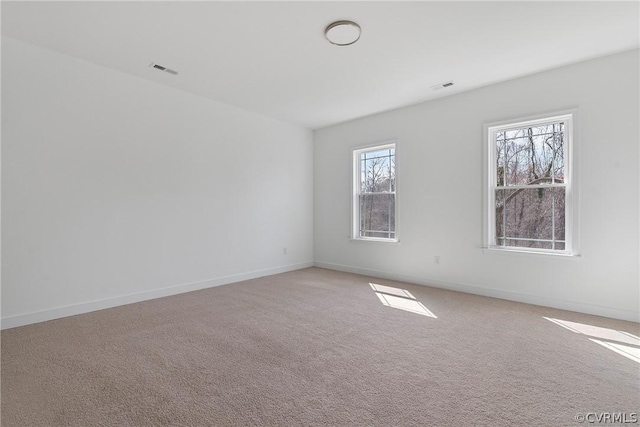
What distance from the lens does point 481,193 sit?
398 centimetres

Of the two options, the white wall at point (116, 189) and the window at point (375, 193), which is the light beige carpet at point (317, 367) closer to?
the white wall at point (116, 189)

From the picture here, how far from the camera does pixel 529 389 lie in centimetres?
189

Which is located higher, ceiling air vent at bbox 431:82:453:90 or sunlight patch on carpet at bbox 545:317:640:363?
ceiling air vent at bbox 431:82:453:90

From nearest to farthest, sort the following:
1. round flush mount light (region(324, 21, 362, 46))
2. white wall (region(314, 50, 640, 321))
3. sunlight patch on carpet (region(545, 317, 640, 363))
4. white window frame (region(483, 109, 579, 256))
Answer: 1. sunlight patch on carpet (region(545, 317, 640, 363))
2. round flush mount light (region(324, 21, 362, 46))
3. white wall (region(314, 50, 640, 321))
4. white window frame (region(483, 109, 579, 256))

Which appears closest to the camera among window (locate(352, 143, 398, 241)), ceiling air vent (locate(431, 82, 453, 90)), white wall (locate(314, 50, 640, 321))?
white wall (locate(314, 50, 640, 321))

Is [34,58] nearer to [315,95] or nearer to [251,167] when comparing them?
[251,167]

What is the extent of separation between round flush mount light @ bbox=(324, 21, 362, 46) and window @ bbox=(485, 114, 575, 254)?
2243 mm

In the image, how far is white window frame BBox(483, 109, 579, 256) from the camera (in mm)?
3328

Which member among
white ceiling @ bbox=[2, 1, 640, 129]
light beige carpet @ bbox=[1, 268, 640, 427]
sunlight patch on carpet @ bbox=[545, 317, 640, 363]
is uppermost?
white ceiling @ bbox=[2, 1, 640, 129]

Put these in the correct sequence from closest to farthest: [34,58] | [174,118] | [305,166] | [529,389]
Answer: [529,389], [34,58], [174,118], [305,166]

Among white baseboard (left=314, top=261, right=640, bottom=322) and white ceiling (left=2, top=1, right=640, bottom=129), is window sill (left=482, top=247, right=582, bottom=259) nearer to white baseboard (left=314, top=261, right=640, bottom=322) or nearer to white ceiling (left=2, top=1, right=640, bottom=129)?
white baseboard (left=314, top=261, right=640, bottom=322)

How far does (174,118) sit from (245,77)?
1147 millimetres

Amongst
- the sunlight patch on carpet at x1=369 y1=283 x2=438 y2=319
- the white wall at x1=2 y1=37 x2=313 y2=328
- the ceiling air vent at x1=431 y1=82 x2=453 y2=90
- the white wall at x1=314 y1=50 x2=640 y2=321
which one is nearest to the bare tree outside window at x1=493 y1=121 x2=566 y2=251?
the white wall at x1=314 y1=50 x2=640 y2=321

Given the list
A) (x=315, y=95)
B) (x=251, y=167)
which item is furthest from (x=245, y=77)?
(x=251, y=167)
